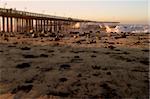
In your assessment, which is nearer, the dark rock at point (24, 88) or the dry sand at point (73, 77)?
the dry sand at point (73, 77)

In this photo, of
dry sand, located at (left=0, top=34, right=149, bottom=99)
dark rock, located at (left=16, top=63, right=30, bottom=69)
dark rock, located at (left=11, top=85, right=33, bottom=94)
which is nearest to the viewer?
dry sand, located at (left=0, top=34, right=149, bottom=99)

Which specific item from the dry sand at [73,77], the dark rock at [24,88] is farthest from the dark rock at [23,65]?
the dark rock at [24,88]

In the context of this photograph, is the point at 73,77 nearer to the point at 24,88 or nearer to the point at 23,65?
the point at 24,88

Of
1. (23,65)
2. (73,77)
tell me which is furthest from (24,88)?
(23,65)

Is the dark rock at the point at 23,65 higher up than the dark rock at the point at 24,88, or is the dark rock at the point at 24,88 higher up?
the dark rock at the point at 23,65

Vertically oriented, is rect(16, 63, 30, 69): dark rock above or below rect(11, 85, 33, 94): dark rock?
above

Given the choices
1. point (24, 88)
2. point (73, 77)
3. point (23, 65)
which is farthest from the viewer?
point (23, 65)

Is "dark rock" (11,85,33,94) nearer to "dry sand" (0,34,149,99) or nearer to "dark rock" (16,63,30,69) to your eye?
"dry sand" (0,34,149,99)

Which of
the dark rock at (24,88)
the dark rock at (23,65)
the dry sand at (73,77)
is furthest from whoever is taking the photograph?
the dark rock at (23,65)

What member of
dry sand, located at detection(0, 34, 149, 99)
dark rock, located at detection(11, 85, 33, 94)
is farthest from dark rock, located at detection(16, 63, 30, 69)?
dark rock, located at detection(11, 85, 33, 94)

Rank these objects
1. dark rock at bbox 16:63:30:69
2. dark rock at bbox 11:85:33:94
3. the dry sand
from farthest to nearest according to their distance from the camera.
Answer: dark rock at bbox 16:63:30:69 < dark rock at bbox 11:85:33:94 < the dry sand

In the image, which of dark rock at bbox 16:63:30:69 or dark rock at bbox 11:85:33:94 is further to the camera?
dark rock at bbox 16:63:30:69

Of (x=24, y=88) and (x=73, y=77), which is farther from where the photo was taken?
(x=73, y=77)

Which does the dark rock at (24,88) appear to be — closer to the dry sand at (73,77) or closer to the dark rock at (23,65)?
the dry sand at (73,77)
